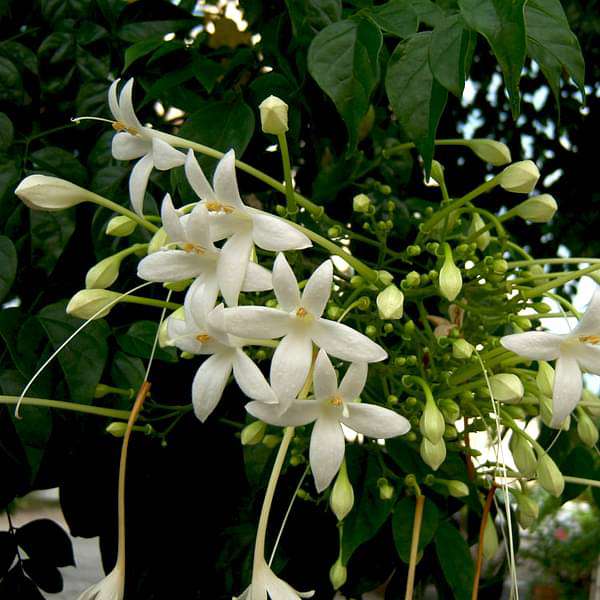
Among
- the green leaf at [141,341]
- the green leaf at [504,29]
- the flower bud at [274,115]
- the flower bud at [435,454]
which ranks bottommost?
the green leaf at [141,341]

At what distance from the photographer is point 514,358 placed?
77cm

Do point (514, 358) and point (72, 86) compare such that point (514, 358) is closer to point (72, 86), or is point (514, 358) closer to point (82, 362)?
point (82, 362)

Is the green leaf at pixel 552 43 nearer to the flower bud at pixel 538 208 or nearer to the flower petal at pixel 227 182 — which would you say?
the flower bud at pixel 538 208

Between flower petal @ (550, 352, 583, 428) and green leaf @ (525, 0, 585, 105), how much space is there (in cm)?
24

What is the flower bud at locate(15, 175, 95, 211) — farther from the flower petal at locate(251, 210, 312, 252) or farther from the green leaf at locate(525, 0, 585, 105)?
the green leaf at locate(525, 0, 585, 105)

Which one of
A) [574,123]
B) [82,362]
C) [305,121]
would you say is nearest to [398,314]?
[82,362]

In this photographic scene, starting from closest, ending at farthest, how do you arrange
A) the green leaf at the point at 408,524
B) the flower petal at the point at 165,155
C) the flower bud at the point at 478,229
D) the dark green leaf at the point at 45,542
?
the flower petal at the point at 165,155
the green leaf at the point at 408,524
the flower bud at the point at 478,229
the dark green leaf at the point at 45,542

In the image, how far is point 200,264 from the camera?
0.69 meters

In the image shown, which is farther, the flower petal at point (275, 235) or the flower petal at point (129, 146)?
the flower petal at point (129, 146)

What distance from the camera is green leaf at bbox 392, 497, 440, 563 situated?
84 cm

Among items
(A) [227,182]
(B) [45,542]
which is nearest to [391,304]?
(A) [227,182]

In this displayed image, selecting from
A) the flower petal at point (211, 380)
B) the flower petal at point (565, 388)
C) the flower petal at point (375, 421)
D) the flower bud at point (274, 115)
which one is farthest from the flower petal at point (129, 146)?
the flower petal at point (565, 388)

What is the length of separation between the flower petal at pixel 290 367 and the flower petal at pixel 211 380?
0.22ft

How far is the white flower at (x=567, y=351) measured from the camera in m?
0.65
